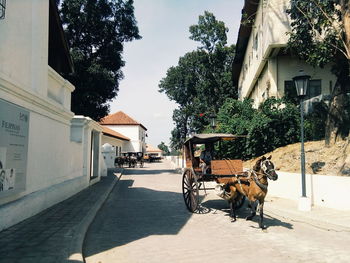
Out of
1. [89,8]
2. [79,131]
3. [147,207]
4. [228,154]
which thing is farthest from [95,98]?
[147,207]

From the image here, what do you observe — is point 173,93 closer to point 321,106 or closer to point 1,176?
point 321,106

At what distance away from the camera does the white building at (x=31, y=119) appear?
6.62m

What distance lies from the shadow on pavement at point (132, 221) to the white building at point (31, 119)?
1786mm

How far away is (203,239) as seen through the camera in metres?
6.15

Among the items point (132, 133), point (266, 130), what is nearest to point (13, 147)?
point (266, 130)

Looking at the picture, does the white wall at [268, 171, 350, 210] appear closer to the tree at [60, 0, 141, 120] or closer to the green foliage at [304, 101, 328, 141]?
the green foliage at [304, 101, 328, 141]

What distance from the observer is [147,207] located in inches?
396

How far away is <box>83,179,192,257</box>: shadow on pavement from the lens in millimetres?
6086

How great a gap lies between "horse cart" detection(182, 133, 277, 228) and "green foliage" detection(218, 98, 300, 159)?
20.2 ft

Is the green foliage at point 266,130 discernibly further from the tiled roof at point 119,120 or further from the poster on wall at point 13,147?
the tiled roof at point 119,120

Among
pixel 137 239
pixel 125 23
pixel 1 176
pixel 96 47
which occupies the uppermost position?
pixel 125 23

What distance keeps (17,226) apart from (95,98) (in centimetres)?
1607

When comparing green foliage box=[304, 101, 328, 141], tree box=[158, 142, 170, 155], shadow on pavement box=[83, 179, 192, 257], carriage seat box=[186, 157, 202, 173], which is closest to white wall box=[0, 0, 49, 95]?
shadow on pavement box=[83, 179, 192, 257]

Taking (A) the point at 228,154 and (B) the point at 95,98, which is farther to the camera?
(B) the point at 95,98
